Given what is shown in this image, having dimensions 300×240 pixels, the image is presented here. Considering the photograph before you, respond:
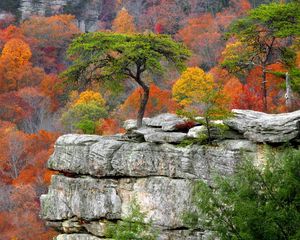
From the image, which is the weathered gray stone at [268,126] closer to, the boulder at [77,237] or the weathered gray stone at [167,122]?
the weathered gray stone at [167,122]

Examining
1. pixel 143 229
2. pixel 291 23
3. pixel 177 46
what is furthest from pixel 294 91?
pixel 143 229

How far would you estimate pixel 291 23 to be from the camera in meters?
29.6

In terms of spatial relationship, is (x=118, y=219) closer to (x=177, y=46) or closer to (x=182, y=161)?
(x=182, y=161)

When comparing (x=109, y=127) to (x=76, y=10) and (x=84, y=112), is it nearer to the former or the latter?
(x=84, y=112)

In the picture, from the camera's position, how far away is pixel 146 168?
24984mm

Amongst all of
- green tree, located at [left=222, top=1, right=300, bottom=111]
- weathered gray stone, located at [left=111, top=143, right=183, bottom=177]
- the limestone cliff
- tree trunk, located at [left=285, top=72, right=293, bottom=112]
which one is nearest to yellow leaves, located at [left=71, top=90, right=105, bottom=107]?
green tree, located at [left=222, top=1, right=300, bottom=111]

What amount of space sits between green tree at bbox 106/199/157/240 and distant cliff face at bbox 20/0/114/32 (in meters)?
70.4

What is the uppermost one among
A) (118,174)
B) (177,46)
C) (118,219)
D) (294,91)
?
(177,46)

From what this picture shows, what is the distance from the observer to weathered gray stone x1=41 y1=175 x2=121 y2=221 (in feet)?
84.7

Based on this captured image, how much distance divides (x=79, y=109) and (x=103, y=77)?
30.3 m

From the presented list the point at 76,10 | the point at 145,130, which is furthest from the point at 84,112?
the point at 76,10

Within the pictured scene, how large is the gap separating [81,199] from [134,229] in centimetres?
514

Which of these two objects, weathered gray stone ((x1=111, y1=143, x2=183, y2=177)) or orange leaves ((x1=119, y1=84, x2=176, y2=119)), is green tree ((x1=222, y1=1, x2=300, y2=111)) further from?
orange leaves ((x1=119, y1=84, x2=176, y2=119))

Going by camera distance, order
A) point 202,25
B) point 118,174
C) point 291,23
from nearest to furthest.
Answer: point 118,174
point 291,23
point 202,25
